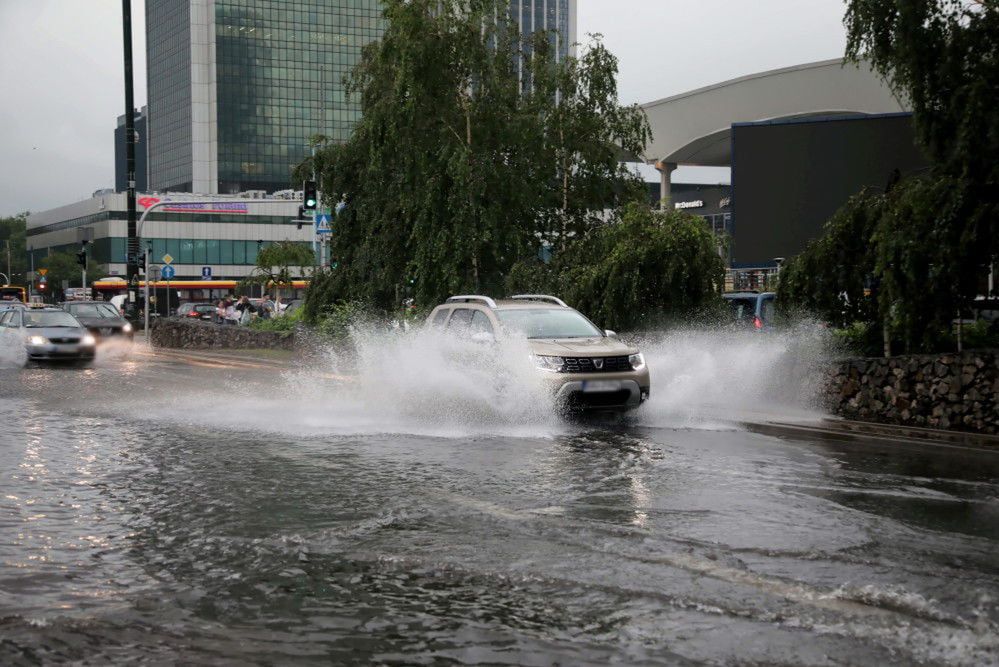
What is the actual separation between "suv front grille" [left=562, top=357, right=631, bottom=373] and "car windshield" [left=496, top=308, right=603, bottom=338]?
3.59 ft

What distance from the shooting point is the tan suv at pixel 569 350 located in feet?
46.6

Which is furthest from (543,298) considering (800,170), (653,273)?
(800,170)

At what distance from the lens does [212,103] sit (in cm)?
14962

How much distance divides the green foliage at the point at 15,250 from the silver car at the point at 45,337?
130587 millimetres

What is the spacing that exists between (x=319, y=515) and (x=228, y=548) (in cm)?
118

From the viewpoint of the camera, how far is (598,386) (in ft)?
46.6

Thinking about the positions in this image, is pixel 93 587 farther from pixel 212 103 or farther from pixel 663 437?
pixel 212 103

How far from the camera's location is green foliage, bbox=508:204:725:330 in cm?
2038

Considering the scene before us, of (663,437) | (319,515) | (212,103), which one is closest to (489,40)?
(663,437)

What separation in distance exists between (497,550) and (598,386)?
735cm

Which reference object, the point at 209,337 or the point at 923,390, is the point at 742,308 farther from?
the point at 209,337

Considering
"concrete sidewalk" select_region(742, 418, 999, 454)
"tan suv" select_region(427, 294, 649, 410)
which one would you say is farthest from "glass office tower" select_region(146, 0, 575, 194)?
"concrete sidewalk" select_region(742, 418, 999, 454)

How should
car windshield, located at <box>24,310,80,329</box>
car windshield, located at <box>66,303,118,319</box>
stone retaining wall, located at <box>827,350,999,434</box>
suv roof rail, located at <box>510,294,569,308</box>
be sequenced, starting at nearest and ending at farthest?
stone retaining wall, located at <box>827,350,999,434</box> → suv roof rail, located at <box>510,294,569,308</box> → car windshield, located at <box>24,310,80,329</box> → car windshield, located at <box>66,303,118,319</box>

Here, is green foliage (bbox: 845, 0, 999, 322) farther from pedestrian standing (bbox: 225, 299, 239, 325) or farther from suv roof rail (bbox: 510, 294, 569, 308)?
pedestrian standing (bbox: 225, 299, 239, 325)
